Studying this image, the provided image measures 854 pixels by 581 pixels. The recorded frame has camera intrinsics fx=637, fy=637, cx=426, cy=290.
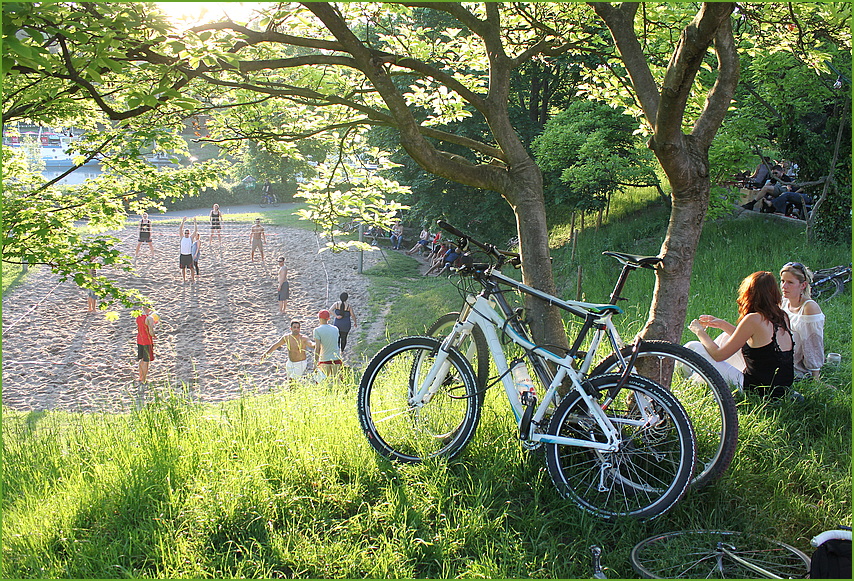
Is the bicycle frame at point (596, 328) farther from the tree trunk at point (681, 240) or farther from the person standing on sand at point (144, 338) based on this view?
the person standing on sand at point (144, 338)

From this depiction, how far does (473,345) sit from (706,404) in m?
1.67

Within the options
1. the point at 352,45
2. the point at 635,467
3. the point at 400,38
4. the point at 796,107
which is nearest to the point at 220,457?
the point at 635,467

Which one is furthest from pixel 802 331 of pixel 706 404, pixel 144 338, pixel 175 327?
pixel 175 327

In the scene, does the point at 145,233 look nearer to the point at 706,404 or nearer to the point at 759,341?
the point at 759,341

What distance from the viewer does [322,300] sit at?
74.8 feet

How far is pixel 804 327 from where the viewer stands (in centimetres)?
554

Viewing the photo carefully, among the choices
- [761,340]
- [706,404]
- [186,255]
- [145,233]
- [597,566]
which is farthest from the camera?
[145,233]

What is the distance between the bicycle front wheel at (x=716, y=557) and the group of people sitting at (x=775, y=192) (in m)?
14.5

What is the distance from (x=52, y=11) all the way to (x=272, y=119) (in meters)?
3.72

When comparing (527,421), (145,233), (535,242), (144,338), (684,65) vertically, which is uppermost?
(684,65)

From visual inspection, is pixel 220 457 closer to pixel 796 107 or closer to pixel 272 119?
pixel 272 119

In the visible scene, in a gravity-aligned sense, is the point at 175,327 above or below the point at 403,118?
below

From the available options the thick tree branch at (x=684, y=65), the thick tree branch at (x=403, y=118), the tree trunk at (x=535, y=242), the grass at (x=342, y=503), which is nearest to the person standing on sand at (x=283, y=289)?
the grass at (x=342, y=503)

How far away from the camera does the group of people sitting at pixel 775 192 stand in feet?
54.3
